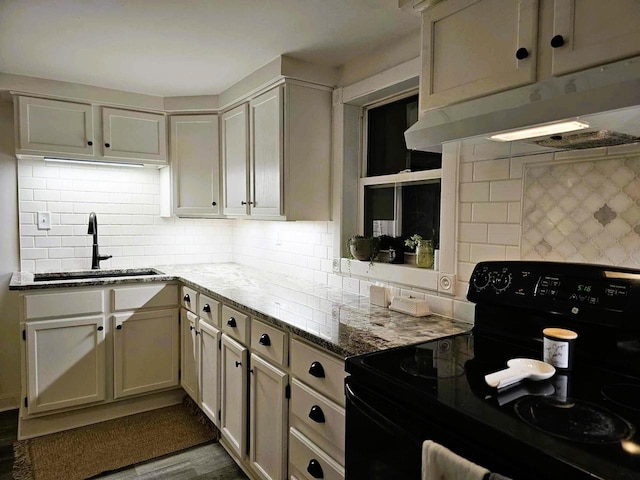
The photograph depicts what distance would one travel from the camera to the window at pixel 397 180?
2.12 metres

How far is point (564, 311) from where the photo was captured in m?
1.28

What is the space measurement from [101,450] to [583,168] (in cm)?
275

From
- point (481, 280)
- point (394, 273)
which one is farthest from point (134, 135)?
point (481, 280)

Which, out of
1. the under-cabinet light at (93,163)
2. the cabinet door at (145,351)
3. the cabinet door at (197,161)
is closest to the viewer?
the cabinet door at (145,351)

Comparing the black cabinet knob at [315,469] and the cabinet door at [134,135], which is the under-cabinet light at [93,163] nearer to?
the cabinet door at [134,135]

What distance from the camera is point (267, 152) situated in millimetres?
2572

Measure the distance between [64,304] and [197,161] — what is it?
4.24 feet

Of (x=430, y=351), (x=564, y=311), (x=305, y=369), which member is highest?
(x=564, y=311)

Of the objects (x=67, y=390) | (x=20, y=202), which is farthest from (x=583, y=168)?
(x=20, y=202)

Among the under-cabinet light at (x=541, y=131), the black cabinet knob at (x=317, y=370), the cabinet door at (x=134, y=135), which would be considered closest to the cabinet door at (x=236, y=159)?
the cabinet door at (x=134, y=135)

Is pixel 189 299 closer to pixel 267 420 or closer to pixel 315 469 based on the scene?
pixel 267 420

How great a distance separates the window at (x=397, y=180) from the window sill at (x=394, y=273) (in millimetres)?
166

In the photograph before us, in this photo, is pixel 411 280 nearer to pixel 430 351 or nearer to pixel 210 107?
pixel 430 351

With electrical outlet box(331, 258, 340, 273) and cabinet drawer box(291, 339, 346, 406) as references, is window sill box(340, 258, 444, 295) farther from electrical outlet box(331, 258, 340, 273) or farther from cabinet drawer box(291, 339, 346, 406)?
cabinet drawer box(291, 339, 346, 406)
